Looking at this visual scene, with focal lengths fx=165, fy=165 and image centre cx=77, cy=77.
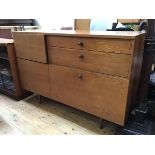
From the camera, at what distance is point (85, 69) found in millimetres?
1206

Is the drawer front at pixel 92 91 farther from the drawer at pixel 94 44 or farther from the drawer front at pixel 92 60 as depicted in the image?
the drawer at pixel 94 44

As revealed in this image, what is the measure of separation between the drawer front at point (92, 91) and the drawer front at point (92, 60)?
0.04 metres

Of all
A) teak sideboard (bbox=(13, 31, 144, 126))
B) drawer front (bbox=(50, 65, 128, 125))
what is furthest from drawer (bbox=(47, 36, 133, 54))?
drawer front (bbox=(50, 65, 128, 125))

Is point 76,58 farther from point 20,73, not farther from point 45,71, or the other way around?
point 20,73

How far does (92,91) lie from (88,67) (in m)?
0.18

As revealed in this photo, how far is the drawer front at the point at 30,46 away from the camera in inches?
54.9

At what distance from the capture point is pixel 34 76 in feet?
5.23

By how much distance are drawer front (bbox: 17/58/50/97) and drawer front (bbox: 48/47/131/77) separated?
165 millimetres

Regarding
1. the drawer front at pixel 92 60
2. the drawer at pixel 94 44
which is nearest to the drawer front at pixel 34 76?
the drawer front at pixel 92 60

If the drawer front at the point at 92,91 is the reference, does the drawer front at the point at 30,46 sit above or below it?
above

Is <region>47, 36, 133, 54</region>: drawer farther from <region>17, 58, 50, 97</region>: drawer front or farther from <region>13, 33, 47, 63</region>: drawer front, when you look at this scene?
<region>17, 58, 50, 97</region>: drawer front

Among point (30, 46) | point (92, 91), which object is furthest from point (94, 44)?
point (30, 46)
